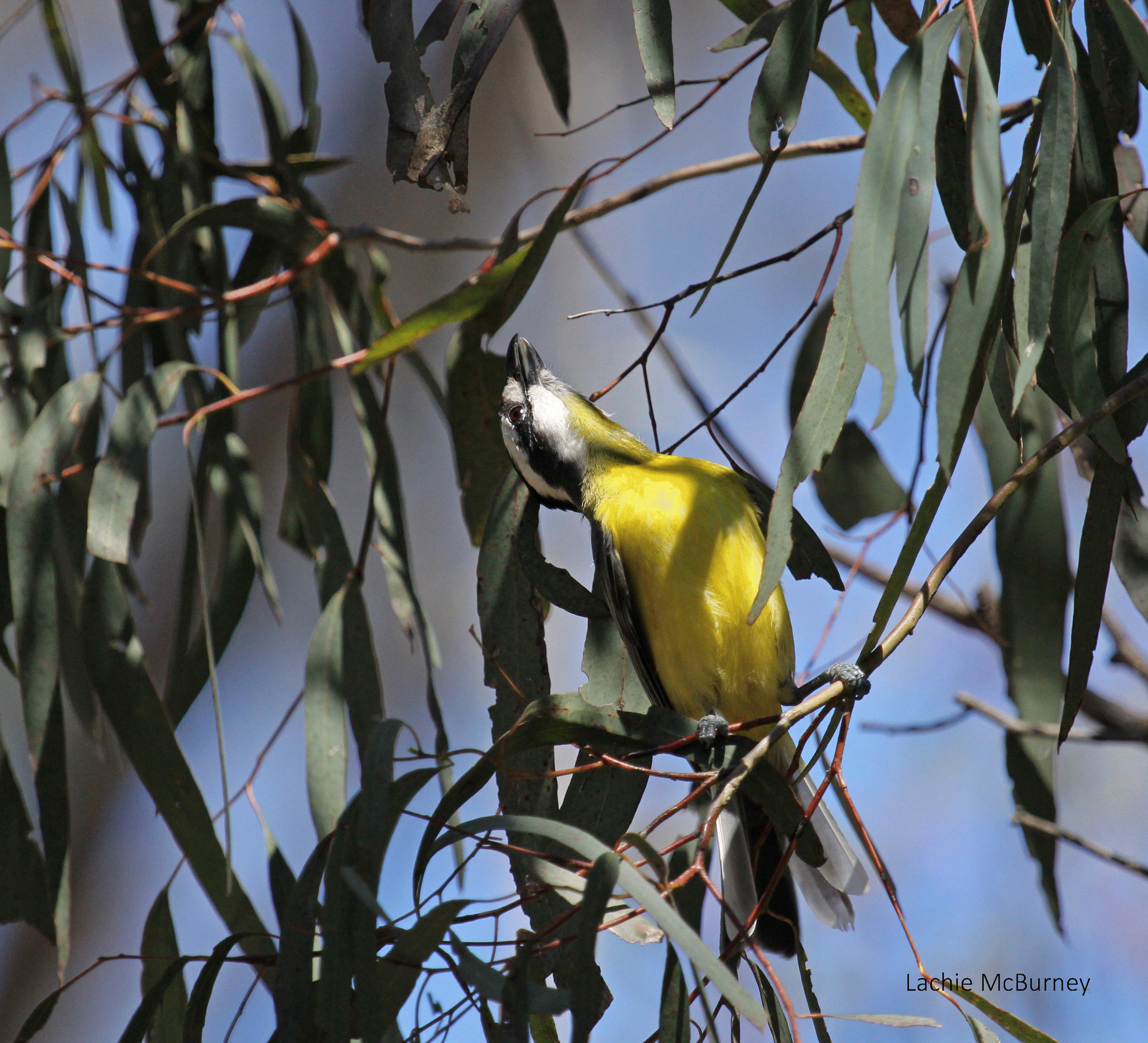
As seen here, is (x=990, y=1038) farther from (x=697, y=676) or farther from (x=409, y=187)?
(x=409, y=187)

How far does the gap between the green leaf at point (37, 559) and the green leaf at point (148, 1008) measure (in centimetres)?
50

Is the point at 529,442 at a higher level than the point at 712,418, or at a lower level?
higher

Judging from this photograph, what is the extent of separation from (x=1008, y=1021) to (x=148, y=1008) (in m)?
1.23

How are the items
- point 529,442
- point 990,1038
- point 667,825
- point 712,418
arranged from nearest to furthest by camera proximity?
1. point 990,1038
2. point 712,418
3. point 529,442
4. point 667,825

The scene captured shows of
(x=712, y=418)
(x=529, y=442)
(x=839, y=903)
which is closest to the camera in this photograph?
(x=712, y=418)

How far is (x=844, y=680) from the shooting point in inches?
52.0

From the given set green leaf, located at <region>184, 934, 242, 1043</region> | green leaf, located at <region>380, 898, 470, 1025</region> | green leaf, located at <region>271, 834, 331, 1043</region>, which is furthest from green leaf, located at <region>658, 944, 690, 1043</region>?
green leaf, located at <region>184, 934, 242, 1043</region>

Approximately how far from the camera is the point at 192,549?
2.38m

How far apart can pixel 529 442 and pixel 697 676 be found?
2.10ft

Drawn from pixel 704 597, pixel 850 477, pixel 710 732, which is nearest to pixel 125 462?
pixel 704 597

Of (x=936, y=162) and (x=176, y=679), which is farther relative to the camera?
(x=176, y=679)

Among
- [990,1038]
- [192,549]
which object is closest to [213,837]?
[192,549]

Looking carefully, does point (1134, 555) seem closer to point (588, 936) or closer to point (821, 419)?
point (821, 419)

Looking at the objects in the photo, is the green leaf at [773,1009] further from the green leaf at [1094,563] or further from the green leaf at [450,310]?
the green leaf at [450,310]
